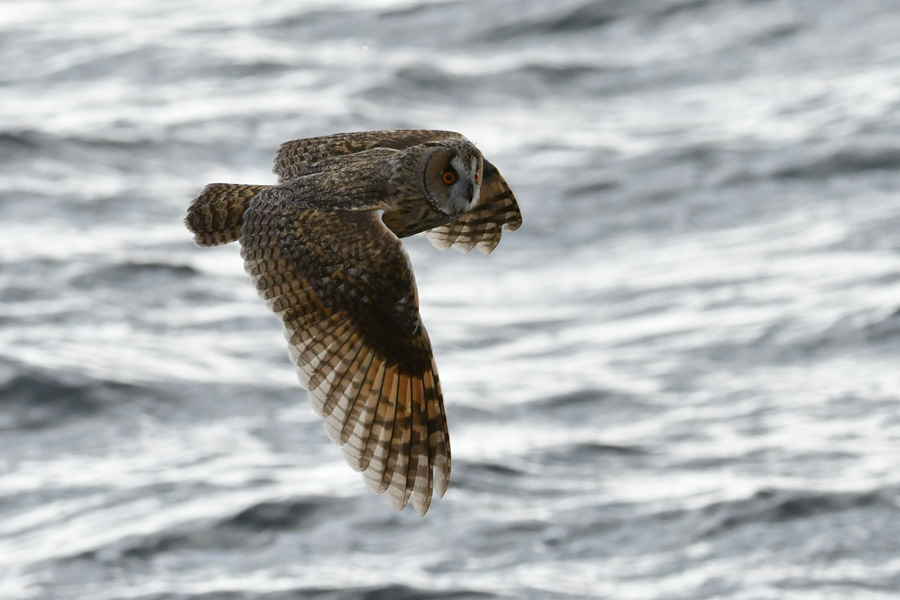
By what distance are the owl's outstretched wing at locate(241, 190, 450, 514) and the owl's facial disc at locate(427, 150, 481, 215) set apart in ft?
0.86

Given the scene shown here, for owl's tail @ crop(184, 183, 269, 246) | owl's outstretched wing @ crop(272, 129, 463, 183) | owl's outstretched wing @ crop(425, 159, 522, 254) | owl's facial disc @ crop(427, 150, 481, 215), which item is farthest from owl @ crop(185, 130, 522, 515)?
owl's outstretched wing @ crop(425, 159, 522, 254)

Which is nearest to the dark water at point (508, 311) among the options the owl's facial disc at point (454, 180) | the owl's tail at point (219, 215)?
the owl's tail at point (219, 215)

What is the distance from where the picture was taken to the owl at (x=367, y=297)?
5.80 meters

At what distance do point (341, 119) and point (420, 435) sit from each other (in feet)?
61.7

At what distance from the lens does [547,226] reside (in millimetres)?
23000

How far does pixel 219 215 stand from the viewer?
20.7ft

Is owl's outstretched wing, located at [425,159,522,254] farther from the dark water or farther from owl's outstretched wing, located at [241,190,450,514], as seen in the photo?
the dark water

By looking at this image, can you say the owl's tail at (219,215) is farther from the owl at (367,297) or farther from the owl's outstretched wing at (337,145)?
the owl's outstretched wing at (337,145)

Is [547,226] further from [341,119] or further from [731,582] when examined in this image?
[731,582]

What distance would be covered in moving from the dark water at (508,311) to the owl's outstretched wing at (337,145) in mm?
7270

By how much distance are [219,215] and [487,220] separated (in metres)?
1.24

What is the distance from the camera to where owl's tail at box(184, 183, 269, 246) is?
6297 millimetres

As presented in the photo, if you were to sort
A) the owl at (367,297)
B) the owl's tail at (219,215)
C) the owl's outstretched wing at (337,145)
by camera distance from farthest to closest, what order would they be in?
the owl's outstretched wing at (337,145)
the owl's tail at (219,215)
the owl at (367,297)

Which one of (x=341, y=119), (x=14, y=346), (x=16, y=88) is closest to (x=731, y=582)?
(x=14, y=346)
